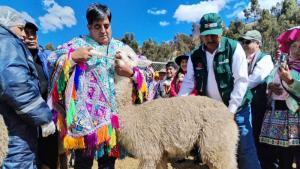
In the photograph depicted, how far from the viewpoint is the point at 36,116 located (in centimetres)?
256

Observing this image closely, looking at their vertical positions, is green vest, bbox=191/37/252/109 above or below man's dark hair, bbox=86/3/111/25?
below

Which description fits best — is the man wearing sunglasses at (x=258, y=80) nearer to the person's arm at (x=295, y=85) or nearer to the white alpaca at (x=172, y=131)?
the person's arm at (x=295, y=85)

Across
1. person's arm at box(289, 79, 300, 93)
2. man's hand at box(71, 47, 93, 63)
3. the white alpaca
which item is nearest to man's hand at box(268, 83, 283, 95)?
person's arm at box(289, 79, 300, 93)

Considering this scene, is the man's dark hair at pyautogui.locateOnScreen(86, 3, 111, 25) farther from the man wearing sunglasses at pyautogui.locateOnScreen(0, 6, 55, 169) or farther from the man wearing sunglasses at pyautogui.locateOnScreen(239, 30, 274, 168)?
the man wearing sunglasses at pyautogui.locateOnScreen(239, 30, 274, 168)

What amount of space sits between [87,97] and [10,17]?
0.85 m

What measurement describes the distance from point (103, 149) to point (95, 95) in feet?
1.45

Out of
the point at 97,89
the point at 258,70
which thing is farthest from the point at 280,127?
the point at 97,89

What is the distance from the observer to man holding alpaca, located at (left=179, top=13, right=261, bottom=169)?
3359 mm

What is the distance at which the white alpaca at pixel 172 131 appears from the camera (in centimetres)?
297

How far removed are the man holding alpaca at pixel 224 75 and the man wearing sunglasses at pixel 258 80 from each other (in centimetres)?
58

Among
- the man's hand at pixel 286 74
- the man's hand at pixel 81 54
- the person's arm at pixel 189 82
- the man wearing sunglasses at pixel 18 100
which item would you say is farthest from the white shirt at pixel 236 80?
the man wearing sunglasses at pixel 18 100

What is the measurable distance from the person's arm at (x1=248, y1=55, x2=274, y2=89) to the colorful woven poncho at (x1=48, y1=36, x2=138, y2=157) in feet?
6.06

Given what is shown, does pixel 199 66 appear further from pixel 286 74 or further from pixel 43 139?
pixel 43 139

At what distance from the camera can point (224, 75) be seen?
342cm
